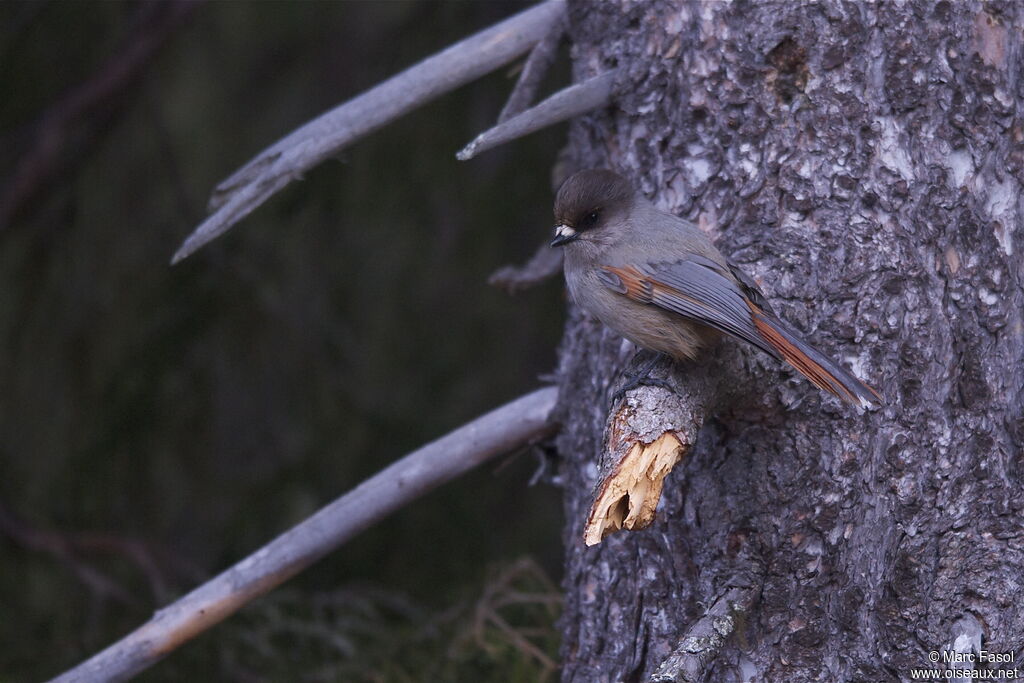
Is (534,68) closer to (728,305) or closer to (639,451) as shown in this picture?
(728,305)

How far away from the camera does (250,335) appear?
445 centimetres

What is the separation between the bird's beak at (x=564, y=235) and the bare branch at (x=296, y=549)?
1.76 feet

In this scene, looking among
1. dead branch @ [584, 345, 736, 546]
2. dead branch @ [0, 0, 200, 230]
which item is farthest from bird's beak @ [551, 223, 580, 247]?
dead branch @ [0, 0, 200, 230]

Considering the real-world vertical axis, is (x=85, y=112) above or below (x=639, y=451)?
above

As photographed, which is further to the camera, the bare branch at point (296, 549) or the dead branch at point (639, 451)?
the bare branch at point (296, 549)

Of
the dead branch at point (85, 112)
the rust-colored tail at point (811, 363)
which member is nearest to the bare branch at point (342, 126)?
the rust-colored tail at point (811, 363)

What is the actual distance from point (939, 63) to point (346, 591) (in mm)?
2874

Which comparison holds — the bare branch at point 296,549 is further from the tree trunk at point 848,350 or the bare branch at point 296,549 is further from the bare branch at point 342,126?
the bare branch at point 342,126

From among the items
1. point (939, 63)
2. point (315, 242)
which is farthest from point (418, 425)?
point (939, 63)

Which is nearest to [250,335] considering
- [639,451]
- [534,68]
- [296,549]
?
[296,549]

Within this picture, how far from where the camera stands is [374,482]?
10.2 feet

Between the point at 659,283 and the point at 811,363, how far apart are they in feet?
1.69

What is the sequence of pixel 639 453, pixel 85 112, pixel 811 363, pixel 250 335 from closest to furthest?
pixel 639 453
pixel 811 363
pixel 85 112
pixel 250 335

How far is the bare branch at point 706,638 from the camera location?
2.25m
